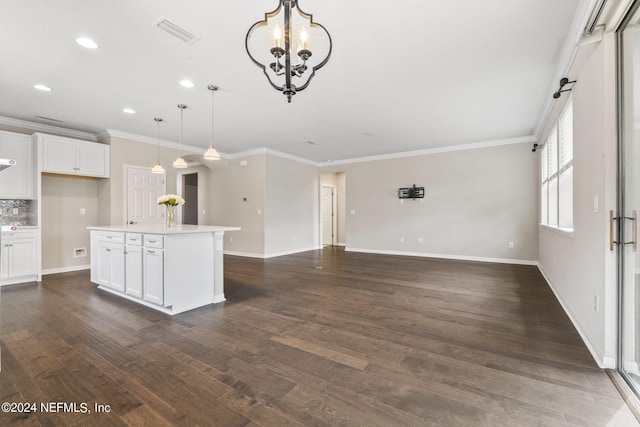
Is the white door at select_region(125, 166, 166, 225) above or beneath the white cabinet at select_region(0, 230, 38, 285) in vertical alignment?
above

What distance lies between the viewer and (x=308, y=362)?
205 cm

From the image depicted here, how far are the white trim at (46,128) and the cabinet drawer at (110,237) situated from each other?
275 cm

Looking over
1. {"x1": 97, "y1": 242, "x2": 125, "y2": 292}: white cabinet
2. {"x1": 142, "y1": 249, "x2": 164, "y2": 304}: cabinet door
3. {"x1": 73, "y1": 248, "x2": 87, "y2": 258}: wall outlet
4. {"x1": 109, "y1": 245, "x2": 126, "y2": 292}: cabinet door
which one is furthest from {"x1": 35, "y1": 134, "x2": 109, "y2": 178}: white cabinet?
{"x1": 142, "y1": 249, "x2": 164, "y2": 304}: cabinet door

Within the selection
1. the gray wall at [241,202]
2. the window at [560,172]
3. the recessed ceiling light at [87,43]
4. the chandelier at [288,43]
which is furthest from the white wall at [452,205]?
the recessed ceiling light at [87,43]

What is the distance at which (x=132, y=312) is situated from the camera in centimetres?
308

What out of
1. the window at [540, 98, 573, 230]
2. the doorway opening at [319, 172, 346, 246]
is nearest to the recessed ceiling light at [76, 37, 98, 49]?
the window at [540, 98, 573, 230]

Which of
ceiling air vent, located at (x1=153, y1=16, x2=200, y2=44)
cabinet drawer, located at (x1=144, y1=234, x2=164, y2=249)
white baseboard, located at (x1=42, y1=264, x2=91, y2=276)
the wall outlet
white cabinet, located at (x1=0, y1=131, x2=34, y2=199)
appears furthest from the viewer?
the wall outlet

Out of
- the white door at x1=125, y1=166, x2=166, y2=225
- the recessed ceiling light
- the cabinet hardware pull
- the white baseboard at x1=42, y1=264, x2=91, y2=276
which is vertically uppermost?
the recessed ceiling light

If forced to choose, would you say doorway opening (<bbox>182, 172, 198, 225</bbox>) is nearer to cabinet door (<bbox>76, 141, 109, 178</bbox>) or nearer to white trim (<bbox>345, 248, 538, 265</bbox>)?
cabinet door (<bbox>76, 141, 109, 178</bbox>)

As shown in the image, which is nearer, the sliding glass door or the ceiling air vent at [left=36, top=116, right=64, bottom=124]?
the sliding glass door

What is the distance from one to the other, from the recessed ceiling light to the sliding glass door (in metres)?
4.20

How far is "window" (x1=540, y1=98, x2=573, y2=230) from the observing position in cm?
324

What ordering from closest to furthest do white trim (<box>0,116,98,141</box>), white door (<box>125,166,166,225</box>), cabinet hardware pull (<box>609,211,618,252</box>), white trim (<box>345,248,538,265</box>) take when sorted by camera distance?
cabinet hardware pull (<box>609,211,618,252</box>)
white trim (<box>0,116,98,141</box>)
white door (<box>125,166,166,225</box>)
white trim (<box>345,248,538,265</box>)

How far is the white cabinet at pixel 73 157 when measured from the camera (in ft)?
15.1
